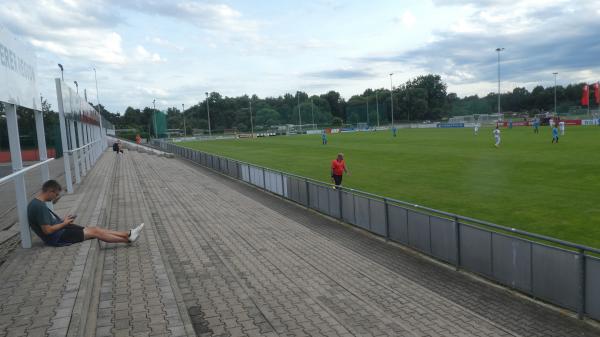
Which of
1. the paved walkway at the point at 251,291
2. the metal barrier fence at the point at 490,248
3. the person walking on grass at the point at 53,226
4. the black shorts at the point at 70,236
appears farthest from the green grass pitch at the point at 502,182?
the black shorts at the point at 70,236

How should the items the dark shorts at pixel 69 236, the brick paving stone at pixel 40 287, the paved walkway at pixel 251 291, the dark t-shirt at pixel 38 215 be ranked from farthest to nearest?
the dark shorts at pixel 69 236 → the dark t-shirt at pixel 38 215 → the paved walkway at pixel 251 291 → the brick paving stone at pixel 40 287

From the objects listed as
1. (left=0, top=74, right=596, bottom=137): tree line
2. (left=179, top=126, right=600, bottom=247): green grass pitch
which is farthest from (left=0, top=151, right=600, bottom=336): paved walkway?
(left=0, top=74, right=596, bottom=137): tree line

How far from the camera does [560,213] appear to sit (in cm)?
1251

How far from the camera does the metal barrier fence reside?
6.57 metres

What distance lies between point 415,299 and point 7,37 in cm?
787

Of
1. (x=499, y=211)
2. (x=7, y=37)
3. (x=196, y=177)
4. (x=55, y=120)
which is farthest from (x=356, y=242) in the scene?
(x=55, y=120)

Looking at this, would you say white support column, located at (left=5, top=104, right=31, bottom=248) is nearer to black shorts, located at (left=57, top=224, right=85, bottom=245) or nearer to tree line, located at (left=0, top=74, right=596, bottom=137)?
black shorts, located at (left=57, top=224, right=85, bottom=245)

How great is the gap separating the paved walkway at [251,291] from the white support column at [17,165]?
0.36m

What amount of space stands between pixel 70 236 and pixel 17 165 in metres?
1.52

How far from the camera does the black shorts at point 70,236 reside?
26.7ft

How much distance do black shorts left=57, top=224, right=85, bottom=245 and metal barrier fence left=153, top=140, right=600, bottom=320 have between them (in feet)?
22.1

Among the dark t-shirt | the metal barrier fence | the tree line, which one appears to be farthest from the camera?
the tree line

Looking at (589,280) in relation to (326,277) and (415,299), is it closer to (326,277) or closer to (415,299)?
(415,299)

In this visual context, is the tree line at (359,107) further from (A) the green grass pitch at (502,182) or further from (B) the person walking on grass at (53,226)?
(B) the person walking on grass at (53,226)
